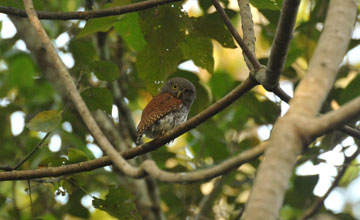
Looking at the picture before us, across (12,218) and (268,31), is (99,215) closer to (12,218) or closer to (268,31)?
(12,218)

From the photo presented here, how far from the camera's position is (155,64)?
394 cm

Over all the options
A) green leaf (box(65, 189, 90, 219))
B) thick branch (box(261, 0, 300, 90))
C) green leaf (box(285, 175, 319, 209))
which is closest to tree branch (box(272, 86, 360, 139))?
thick branch (box(261, 0, 300, 90))

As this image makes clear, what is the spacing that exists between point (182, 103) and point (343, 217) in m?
1.75

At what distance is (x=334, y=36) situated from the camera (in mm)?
1684

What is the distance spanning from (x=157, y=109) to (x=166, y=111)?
8 centimetres

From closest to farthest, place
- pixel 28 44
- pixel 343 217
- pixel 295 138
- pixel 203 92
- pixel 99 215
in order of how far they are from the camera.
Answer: pixel 295 138
pixel 343 217
pixel 203 92
pixel 28 44
pixel 99 215

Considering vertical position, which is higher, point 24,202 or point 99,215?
point 24,202

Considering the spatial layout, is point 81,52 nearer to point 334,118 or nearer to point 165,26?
point 165,26

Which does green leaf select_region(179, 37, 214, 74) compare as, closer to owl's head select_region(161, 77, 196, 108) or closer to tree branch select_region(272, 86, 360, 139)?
tree branch select_region(272, 86, 360, 139)

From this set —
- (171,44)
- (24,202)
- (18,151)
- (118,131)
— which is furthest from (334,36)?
(24,202)

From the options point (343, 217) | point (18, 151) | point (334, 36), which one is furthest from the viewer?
point (18, 151)

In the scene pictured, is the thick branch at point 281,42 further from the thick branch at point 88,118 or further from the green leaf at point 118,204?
the green leaf at point 118,204

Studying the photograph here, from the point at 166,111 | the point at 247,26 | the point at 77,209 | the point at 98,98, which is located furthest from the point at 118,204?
the point at 77,209

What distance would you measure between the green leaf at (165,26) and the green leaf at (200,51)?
158mm
